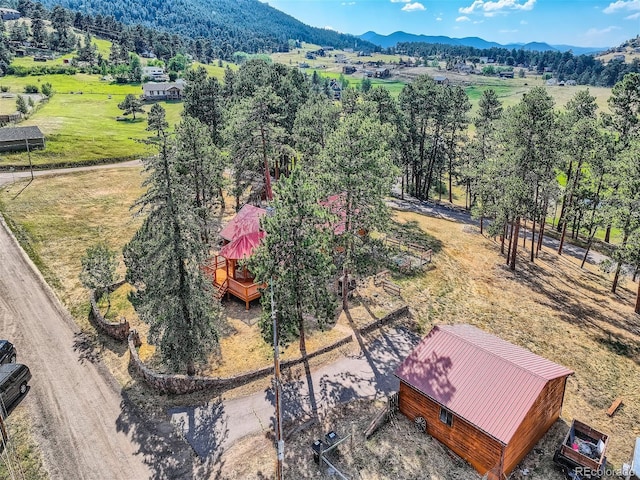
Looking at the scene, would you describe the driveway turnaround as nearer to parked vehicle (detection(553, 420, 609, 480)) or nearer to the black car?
parked vehicle (detection(553, 420, 609, 480))


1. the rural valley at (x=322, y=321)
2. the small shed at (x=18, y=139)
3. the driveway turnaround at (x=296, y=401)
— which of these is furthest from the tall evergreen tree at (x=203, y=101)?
the driveway turnaround at (x=296, y=401)

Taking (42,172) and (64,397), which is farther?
(42,172)

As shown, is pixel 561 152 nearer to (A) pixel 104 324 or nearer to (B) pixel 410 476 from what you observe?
(B) pixel 410 476

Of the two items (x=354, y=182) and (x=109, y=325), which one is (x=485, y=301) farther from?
(x=109, y=325)

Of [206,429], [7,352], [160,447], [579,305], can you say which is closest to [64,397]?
[7,352]

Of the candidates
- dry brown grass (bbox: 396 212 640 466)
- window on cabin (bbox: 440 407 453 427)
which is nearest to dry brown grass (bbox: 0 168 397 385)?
dry brown grass (bbox: 396 212 640 466)

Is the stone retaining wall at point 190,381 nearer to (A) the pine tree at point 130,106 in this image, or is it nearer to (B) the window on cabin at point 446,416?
(B) the window on cabin at point 446,416
